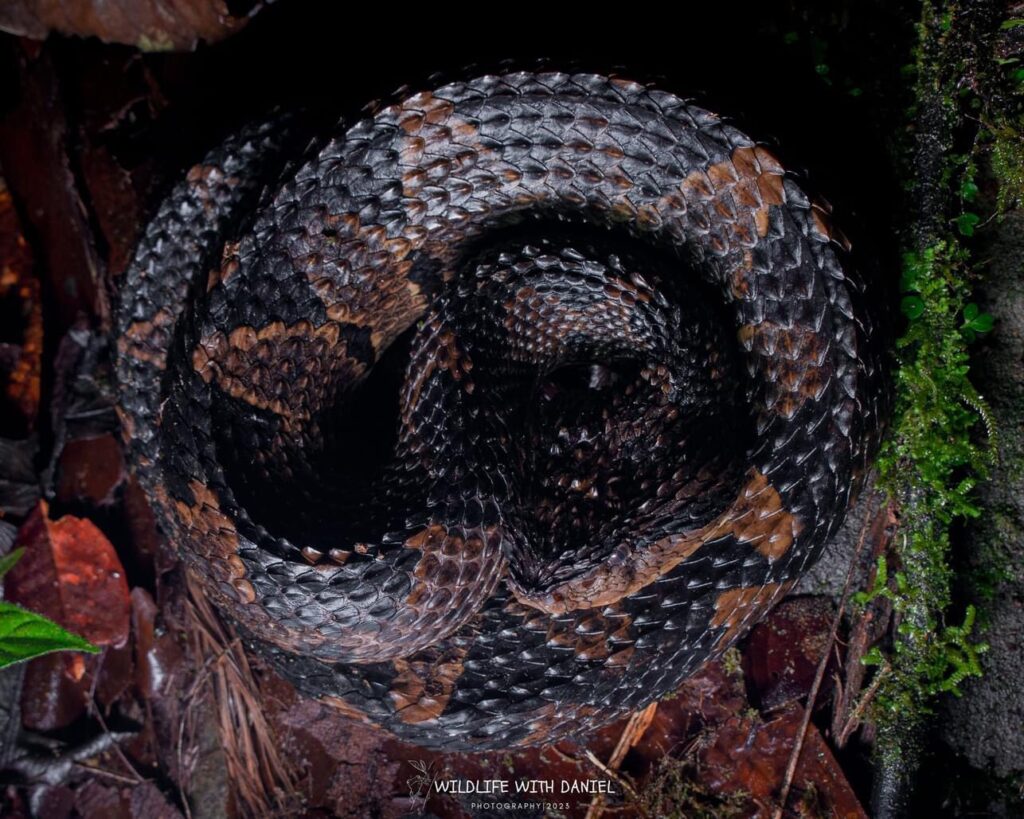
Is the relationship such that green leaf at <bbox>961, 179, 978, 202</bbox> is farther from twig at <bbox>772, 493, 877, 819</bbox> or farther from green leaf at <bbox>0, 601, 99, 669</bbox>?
green leaf at <bbox>0, 601, 99, 669</bbox>

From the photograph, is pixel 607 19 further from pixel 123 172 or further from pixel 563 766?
pixel 563 766

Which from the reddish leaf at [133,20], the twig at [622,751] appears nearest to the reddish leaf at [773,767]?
the twig at [622,751]

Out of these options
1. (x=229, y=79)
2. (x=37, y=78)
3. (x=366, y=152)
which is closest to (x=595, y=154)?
(x=366, y=152)

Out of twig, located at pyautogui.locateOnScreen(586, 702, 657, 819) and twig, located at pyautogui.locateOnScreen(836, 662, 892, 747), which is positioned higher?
twig, located at pyautogui.locateOnScreen(836, 662, 892, 747)

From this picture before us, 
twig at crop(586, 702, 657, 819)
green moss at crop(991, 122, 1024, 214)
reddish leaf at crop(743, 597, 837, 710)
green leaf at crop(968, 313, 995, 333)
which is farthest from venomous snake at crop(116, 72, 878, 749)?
green moss at crop(991, 122, 1024, 214)

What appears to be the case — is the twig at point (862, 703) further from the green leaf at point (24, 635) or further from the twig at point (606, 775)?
the green leaf at point (24, 635)
